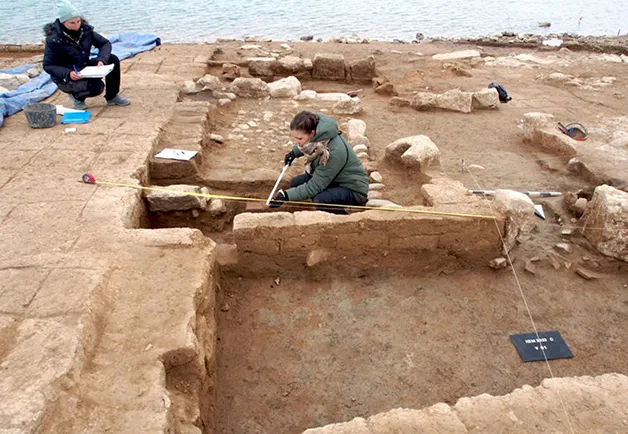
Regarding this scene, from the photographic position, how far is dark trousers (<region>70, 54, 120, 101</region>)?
20.7 feet

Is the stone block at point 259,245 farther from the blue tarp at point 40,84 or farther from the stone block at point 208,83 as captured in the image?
the stone block at point 208,83

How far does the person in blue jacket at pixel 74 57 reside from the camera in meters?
5.97

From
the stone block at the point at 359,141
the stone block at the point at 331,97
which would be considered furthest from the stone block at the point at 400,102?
the stone block at the point at 359,141

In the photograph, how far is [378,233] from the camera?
4168 mm

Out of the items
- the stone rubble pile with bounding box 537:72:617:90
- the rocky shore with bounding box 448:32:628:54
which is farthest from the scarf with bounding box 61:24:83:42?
the rocky shore with bounding box 448:32:628:54

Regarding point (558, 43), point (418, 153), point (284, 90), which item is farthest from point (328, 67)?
point (558, 43)

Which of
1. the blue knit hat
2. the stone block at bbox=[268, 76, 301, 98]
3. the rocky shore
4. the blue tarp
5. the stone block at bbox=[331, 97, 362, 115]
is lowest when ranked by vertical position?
the rocky shore

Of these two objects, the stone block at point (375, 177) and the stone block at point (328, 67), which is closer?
the stone block at point (375, 177)

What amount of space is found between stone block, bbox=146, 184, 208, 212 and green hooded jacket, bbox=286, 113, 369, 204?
1002mm

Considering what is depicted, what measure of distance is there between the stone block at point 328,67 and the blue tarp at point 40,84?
3.79m

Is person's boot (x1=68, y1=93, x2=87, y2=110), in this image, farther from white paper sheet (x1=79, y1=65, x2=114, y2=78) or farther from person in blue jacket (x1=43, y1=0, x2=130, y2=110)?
white paper sheet (x1=79, y1=65, x2=114, y2=78)

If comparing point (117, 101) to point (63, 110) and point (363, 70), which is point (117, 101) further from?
point (363, 70)

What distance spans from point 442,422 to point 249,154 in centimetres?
448

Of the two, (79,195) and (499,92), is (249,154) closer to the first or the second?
(79,195)
